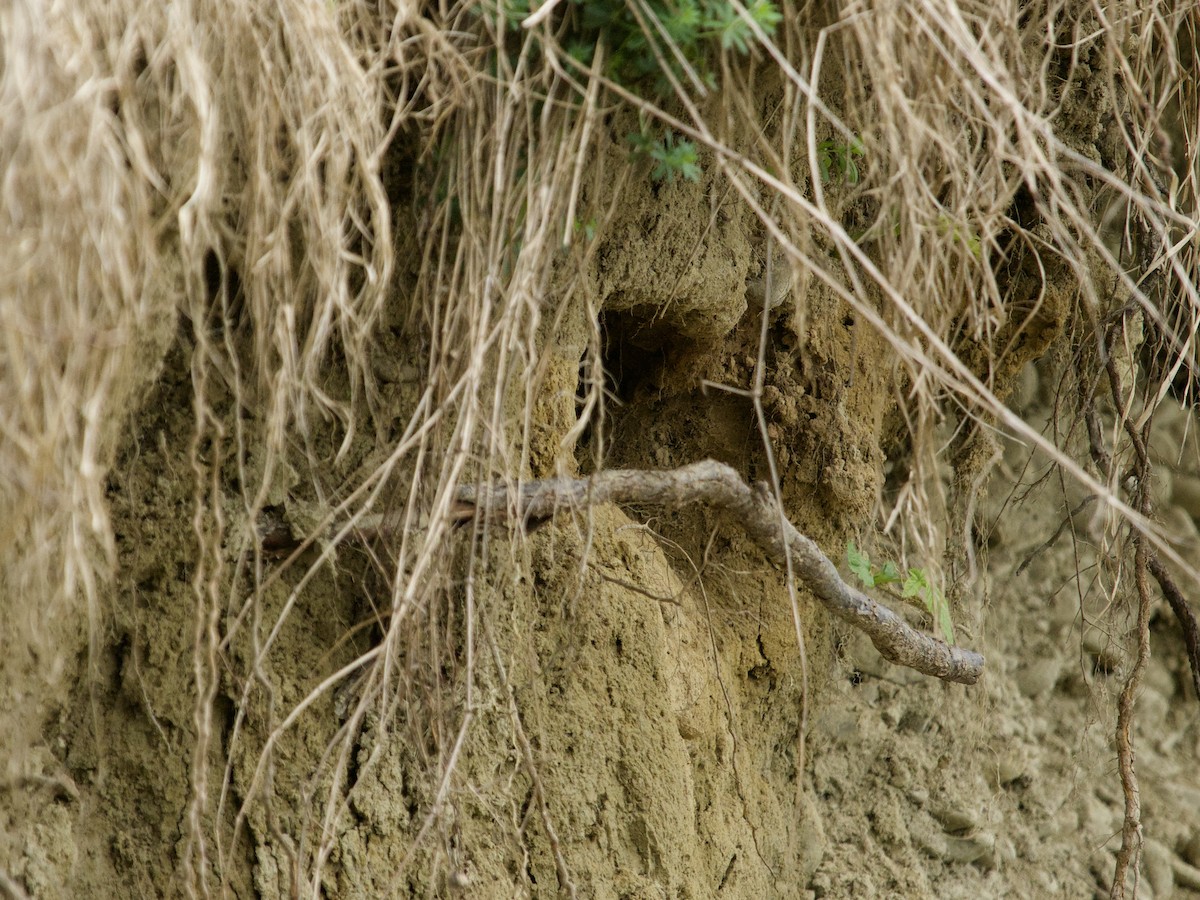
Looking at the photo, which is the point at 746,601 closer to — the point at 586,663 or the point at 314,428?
the point at 586,663

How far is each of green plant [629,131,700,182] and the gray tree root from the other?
1.43 feet

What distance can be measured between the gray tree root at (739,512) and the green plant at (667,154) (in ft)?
1.43

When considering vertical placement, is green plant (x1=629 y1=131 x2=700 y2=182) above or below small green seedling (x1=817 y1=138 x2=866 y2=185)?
below

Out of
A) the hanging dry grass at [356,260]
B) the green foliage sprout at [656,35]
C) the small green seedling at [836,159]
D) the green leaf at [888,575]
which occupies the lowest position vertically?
the green leaf at [888,575]

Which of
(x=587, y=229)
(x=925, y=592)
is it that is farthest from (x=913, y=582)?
(x=587, y=229)

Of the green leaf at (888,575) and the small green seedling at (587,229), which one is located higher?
the small green seedling at (587,229)

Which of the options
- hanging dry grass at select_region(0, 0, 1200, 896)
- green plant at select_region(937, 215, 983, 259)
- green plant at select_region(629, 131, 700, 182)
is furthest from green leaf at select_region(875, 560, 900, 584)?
green plant at select_region(629, 131, 700, 182)

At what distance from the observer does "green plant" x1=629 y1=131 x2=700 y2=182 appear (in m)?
1.72

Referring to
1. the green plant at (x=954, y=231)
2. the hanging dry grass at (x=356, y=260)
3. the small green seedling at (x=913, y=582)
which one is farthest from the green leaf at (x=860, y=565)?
the green plant at (x=954, y=231)

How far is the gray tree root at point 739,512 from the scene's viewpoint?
1.73m

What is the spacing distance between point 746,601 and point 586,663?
1.70ft

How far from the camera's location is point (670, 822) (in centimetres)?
210

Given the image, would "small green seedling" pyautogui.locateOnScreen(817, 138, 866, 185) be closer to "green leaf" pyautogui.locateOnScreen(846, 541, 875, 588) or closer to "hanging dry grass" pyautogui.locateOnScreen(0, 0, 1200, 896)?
"hanging dry grass" pyautogui.locateOnScreen(0, 0, 1200, 896)

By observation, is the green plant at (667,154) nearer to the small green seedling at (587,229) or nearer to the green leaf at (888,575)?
the small green seedling at (587,229)
